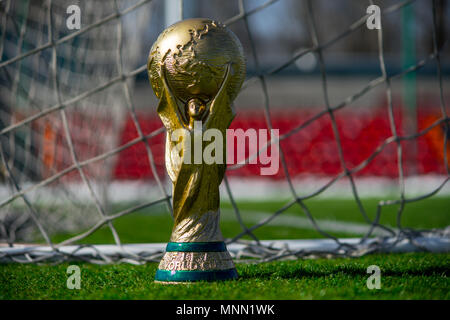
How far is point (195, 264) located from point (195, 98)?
469 mm

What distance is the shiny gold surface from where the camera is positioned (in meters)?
1.51

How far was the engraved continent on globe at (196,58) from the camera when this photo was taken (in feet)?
4.94

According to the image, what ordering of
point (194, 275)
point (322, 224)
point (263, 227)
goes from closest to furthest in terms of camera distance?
1. point (194, 275)
2. point (263, 227)
3. point (322, 224)

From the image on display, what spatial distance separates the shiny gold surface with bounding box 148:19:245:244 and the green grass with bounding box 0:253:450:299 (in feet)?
0.67

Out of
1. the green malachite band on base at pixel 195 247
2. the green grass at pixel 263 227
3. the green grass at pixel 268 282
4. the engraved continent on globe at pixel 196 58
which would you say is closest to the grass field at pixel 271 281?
the green grass at pixel 268 282

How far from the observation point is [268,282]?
4.99 feet

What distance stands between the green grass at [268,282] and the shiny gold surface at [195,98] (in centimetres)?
20

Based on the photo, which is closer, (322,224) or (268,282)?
(268,282)

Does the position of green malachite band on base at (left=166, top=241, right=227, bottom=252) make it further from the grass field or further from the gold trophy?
the grass field
